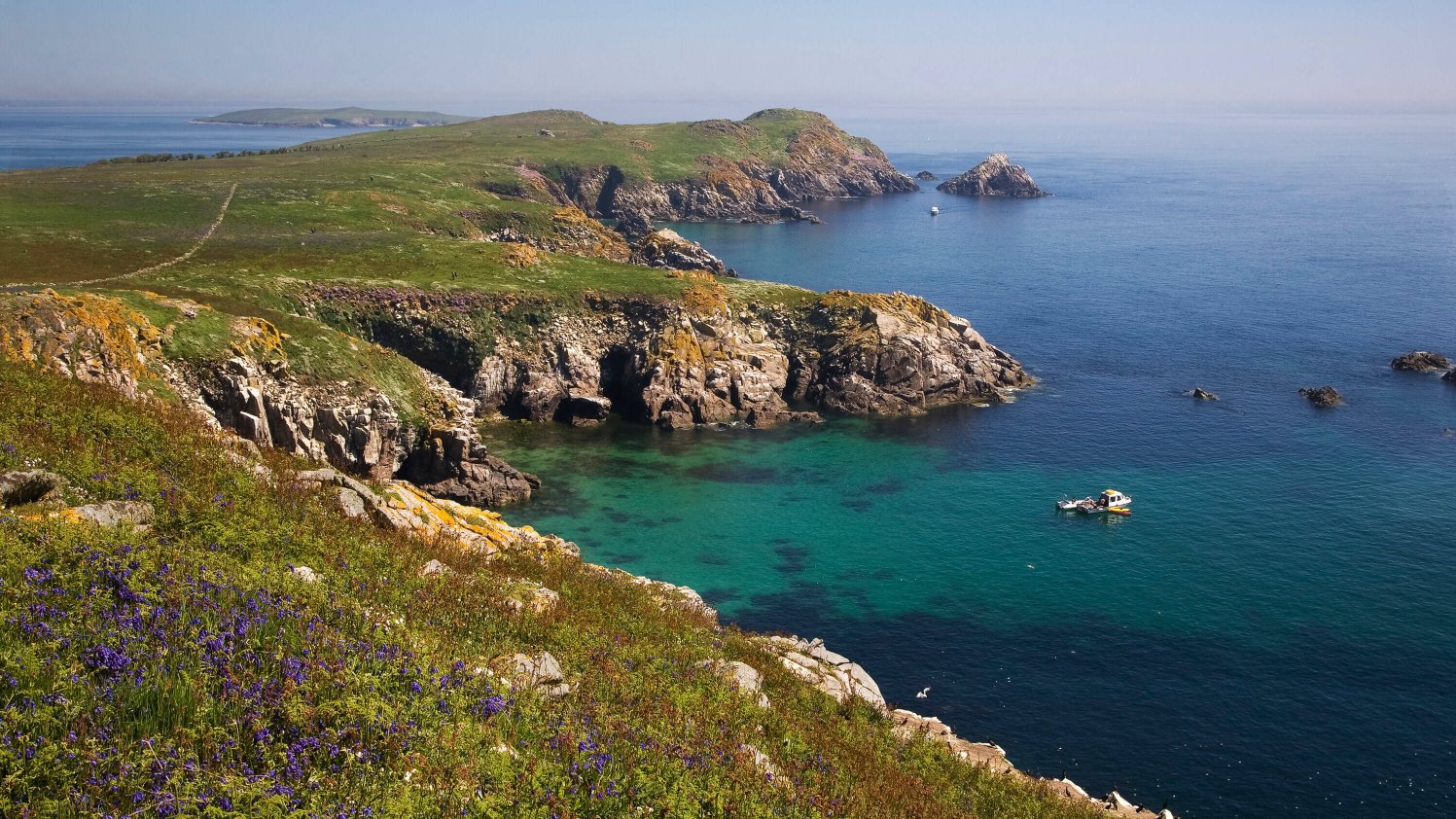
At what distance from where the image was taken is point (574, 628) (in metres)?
19.2

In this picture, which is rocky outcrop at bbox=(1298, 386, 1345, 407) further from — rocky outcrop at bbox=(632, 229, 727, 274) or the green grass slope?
the green grass slope

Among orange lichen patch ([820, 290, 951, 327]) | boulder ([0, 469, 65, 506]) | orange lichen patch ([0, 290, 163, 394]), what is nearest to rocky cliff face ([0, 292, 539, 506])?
orange lichen patch ([0, 290, 163, 394])

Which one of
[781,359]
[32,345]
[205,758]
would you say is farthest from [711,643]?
[781,359]

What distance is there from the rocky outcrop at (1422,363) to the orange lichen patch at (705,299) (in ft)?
235

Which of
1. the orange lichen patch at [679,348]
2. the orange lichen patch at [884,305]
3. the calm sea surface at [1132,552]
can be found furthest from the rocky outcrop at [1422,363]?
the orange lichen patch at [679,348]

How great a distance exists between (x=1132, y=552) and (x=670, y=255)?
3633 inches

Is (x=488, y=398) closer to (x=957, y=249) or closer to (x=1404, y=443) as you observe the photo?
(x=1404, y=443)

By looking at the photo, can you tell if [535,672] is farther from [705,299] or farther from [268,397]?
[705,299]

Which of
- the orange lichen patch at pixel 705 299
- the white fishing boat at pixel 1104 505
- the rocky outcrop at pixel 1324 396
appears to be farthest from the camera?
the orange lichen patch at pixel 705 299

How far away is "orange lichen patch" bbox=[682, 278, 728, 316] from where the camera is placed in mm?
89438

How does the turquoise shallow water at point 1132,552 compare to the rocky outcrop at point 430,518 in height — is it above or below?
below

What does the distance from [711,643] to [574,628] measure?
15.4 ft

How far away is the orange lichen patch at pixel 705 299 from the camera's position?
293ft

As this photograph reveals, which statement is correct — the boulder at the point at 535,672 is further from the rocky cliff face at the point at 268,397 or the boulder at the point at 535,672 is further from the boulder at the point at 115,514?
the rocky cliff face at the point at 268,397
